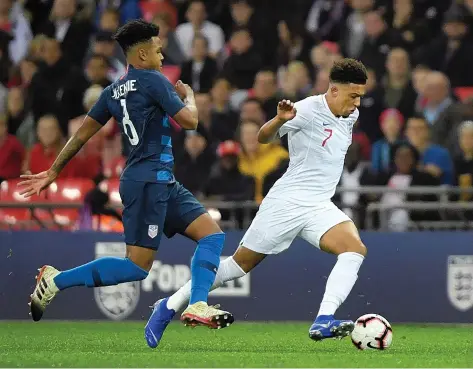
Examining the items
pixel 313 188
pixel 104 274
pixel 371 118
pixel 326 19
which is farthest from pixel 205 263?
pixel 326 19

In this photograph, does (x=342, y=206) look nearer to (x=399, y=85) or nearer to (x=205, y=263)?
(x=399, y=85)

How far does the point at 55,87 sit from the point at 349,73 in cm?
815

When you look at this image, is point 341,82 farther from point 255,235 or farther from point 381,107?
point 381,107

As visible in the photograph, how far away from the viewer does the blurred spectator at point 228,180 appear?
14688 mm

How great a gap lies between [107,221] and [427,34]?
4.92 m

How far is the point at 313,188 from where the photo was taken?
1030 centimetres

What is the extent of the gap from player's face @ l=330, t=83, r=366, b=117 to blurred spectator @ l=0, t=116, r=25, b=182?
670cm

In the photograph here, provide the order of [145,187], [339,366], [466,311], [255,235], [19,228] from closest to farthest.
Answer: [339,366]
[145,187]
[255,235]
[466,311]
[19,228]

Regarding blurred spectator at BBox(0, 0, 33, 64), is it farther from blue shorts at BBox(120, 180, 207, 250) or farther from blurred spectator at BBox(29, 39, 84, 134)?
blue shorts at BBox(120, 180, 207, 250)

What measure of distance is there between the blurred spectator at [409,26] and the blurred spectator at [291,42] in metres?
1.20

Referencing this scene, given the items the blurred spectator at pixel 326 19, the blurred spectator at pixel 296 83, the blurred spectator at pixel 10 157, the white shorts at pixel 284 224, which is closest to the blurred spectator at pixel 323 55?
the blurred spectator at pixel 296 83

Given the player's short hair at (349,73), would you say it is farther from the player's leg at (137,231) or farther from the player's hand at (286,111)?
the player's leg at (137,231)

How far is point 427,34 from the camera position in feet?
54.6

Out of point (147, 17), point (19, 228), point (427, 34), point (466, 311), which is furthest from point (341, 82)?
point (147, 17)
